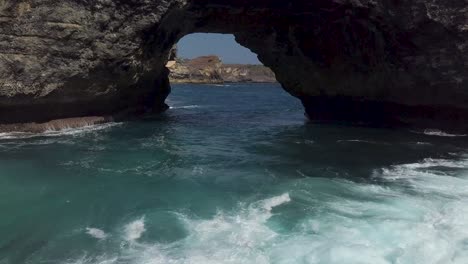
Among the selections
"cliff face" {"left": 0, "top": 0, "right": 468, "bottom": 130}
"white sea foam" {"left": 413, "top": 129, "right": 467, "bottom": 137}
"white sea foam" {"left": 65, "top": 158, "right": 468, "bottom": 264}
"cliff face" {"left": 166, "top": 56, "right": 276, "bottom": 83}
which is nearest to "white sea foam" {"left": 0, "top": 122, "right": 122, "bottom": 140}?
"cliff face" {"left": 0, "top": 0, "right": 468, "bottom": 130}

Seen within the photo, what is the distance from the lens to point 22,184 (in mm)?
15047

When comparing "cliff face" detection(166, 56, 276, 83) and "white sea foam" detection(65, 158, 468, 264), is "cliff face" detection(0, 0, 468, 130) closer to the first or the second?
"white sea foam" detection(65, 158, 468, 264)

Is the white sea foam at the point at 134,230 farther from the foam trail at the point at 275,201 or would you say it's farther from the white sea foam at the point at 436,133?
the white sea foam at the point at 436,133

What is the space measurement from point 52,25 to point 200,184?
37.8ft

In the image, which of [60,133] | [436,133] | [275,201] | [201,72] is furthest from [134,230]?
[201,72]

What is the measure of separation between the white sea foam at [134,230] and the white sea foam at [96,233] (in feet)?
1.60

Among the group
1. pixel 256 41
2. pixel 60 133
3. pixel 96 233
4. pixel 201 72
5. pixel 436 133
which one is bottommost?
pixel 201 72

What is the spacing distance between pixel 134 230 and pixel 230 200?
3.15m

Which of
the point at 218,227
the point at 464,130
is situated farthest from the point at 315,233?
the point at 464,130

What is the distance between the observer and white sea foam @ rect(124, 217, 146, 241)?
10.9 m

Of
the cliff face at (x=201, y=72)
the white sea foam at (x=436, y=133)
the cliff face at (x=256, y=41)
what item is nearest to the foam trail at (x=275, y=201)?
the cliff face at (x=256, y=41)

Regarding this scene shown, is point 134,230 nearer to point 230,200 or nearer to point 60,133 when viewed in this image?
point 230,200

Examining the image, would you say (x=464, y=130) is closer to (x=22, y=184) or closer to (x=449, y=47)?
(x=449, y=47)

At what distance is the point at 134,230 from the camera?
11.4 meters
